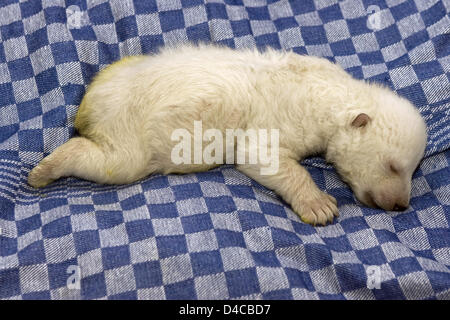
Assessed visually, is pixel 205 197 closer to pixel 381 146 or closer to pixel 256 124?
pixel 256 124

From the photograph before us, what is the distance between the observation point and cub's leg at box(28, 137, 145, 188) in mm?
3414

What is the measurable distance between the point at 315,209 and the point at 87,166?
145 centimetres

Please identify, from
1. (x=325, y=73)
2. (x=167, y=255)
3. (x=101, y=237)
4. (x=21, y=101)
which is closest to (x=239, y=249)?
(x=167, y=255)

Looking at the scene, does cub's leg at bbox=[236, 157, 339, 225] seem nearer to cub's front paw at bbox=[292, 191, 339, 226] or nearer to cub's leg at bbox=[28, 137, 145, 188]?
cub's front paw at bbox=[292, 191, 339, 226]

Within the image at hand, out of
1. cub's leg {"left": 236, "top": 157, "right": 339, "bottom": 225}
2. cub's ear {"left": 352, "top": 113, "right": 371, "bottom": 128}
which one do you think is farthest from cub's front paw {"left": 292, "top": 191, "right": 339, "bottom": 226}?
cub's ear {"left": 352, "top": 113, "right": 371, "bottom": 128}

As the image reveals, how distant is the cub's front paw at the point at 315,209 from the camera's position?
3.33m

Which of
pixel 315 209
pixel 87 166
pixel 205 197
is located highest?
pixel 87 166

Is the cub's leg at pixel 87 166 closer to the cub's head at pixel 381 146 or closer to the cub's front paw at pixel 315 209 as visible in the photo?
the cub's front paw at pixel 315 209

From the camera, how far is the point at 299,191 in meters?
3.43

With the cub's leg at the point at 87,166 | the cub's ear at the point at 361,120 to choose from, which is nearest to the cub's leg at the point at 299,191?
the cub's ear at the point at 361,120

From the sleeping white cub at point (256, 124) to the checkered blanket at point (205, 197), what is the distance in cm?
13

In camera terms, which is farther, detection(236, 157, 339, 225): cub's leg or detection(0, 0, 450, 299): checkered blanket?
detection(236, 157, 339, 225): cub's leg

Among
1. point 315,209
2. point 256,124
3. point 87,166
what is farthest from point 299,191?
point 87,166

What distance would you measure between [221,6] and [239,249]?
227 centimetres
